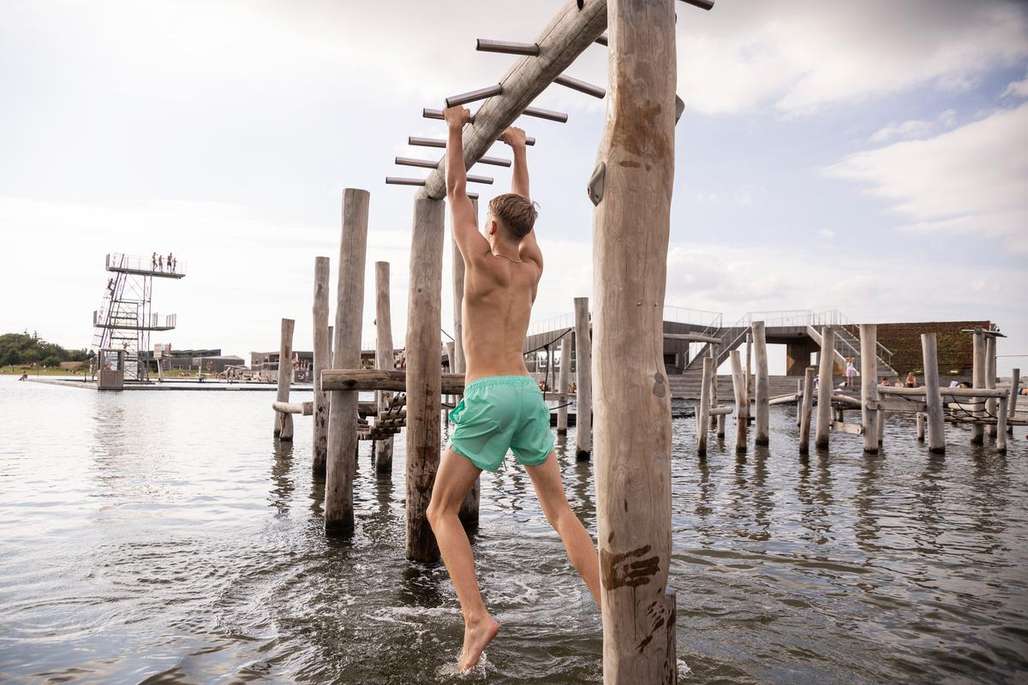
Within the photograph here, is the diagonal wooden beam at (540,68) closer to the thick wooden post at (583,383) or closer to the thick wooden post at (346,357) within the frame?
the thick wooden post at (346,357)

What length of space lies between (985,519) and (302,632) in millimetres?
7773

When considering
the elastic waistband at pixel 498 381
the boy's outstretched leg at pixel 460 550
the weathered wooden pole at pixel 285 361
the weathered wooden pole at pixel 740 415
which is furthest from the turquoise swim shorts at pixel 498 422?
the weathered wooden pole at pixel 740 415

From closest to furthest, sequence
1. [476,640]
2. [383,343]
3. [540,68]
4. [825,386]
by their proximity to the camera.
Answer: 1. [476,640]
2. [540,68]
3. [383,343]
4. [825,386]

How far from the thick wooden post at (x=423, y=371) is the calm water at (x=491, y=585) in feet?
1.19

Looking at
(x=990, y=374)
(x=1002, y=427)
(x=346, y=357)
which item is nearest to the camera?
(x=346, y=357)

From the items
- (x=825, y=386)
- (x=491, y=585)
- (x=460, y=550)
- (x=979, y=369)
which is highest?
(x=979, y=369)

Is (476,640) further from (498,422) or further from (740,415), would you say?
(740,415)

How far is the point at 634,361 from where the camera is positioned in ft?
7.97

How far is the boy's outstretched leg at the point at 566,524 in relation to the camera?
3324mm

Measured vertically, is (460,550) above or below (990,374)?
below

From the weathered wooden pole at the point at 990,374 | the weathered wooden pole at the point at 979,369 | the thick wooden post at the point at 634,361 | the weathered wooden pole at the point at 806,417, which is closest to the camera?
the thick wooden post at the point at 634,361

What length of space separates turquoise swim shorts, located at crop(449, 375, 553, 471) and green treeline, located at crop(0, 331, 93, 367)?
325 ft

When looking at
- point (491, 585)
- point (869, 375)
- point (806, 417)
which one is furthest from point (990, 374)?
point (491, 585)

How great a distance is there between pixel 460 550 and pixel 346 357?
11.3ft
